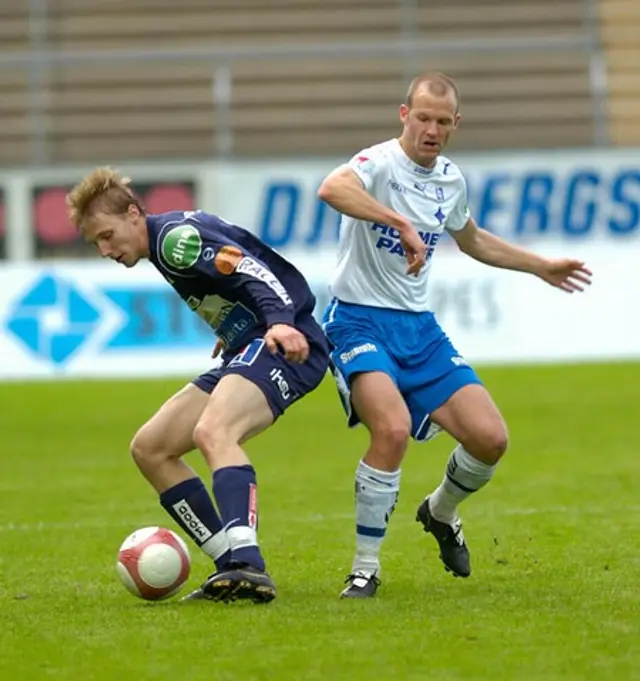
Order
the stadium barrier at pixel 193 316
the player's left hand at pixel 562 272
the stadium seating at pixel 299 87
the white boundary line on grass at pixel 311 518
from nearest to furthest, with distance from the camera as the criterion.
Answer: the player's left hand at pixel 562 272
the white boundary line on grass at pixel 311 518
the stadium barrier at pixel 193 316
the stadium seating at pixel 299 87

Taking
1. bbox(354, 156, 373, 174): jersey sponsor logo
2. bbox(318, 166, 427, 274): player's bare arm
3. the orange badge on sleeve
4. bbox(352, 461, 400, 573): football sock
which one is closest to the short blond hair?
the orange badge on sleeve

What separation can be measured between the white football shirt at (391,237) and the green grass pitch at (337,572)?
1248 mm

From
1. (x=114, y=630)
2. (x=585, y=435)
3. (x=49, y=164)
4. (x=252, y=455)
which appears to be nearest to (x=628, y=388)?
(x=585, y=435)

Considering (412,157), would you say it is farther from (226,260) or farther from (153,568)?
(153,568)

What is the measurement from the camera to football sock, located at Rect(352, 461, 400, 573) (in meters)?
7.05

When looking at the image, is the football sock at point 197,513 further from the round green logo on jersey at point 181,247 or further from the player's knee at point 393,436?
the round green logo on jersey at point 181,247

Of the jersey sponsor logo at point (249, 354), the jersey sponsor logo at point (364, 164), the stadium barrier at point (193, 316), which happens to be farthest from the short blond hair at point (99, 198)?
the stadium barrier at point (193, 316)

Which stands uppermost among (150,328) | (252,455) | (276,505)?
(276,505)

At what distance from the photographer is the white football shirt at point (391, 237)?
24.6ft

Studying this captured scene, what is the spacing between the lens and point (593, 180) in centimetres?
2112

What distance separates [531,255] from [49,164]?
1634 centimetres

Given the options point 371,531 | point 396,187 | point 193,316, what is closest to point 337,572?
point 371,531

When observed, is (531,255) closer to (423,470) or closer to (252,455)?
(423,470)

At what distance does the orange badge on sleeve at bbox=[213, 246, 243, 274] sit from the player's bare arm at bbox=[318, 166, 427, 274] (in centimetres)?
54
